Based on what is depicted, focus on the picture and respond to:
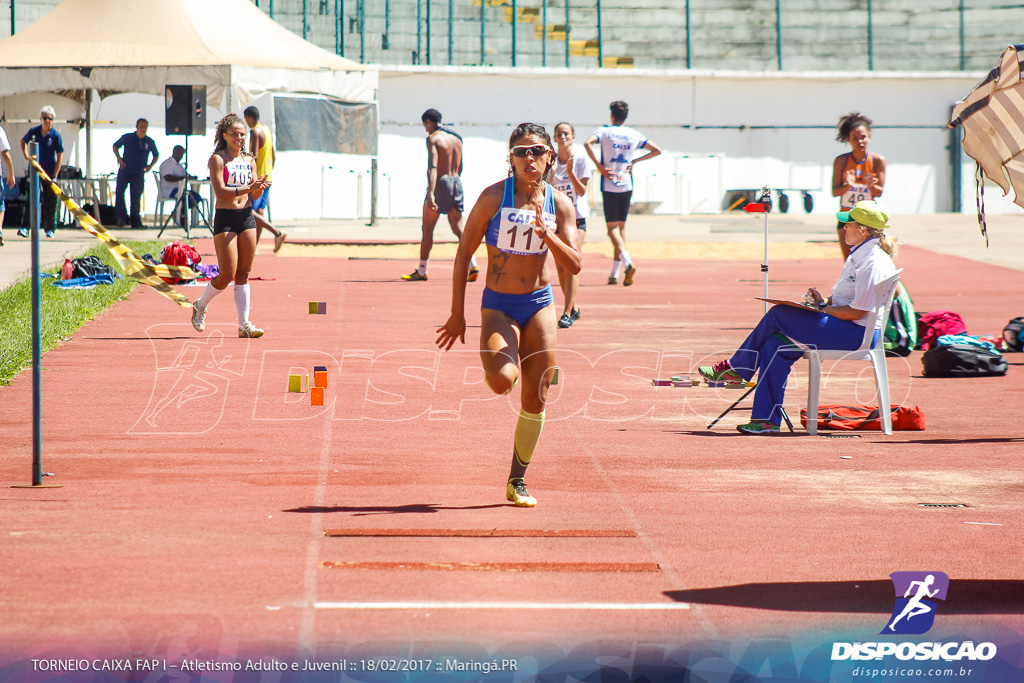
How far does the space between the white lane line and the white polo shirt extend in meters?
4.21

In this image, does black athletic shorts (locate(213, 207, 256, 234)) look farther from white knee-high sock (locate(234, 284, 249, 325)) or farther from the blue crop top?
the blue crop top

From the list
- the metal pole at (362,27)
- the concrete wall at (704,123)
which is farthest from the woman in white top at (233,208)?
the metal pole at (362,27)

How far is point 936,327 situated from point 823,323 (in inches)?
164

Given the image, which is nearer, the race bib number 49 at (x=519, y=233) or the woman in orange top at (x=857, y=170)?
the race bib number 49 at (x=519, y=233)

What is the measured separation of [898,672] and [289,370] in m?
7.40

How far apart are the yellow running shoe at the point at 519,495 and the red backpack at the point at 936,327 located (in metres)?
6.74

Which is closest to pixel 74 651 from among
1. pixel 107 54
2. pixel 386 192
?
pixel 107 54

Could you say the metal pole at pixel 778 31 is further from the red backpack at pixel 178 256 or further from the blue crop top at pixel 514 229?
the blue crop top at pixel 514 229

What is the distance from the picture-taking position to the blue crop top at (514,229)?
670cm

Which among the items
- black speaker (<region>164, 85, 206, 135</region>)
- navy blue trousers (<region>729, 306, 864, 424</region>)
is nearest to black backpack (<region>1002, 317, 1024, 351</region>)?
navy blue trousers (<region>729, 306, 864, 424</region>)

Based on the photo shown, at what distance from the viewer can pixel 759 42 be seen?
43.6 m

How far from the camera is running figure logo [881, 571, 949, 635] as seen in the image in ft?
15.6

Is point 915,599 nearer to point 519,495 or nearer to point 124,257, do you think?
point 519,495

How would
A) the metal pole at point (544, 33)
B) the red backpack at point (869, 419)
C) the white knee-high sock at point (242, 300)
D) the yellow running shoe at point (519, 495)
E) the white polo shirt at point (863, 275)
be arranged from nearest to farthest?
the yellow running shoe at point (519, 495), the white polo shirt at point (863, 275), the red backpack at point (869, 419), the white knee-high sock at point (242, 300), the metal pole at point (544, 33)
